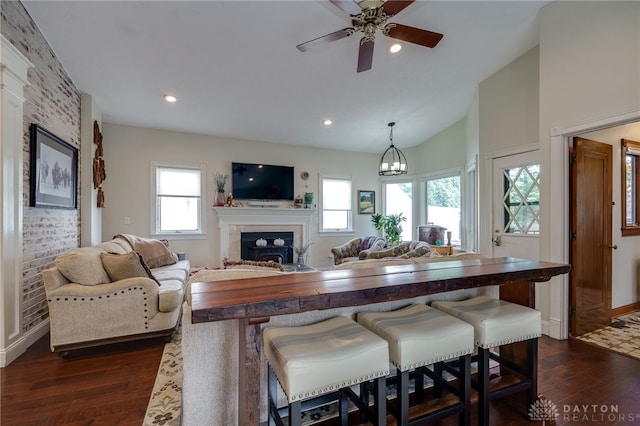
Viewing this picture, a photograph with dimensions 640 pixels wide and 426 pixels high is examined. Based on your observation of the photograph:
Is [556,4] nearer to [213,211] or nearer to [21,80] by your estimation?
[21,80]

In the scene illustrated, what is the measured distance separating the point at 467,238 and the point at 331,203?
2.97 metres

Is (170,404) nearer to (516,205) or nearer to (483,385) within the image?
(483,385)

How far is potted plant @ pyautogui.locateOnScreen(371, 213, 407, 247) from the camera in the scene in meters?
6.30

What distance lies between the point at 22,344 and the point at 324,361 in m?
3.18

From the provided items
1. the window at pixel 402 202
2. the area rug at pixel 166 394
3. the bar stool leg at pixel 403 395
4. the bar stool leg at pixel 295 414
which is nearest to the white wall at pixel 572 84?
the bar stool leg at pixel 403 395

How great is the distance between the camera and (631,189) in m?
3.76

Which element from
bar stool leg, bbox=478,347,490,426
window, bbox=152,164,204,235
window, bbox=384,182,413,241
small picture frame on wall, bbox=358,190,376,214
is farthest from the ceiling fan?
window, bbox=384,182,413,241

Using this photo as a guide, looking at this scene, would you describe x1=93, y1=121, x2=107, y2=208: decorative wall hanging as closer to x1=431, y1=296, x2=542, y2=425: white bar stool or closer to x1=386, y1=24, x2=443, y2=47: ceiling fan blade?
x1=386, y1=24, x2=443, y2=47: ceiling fan blade

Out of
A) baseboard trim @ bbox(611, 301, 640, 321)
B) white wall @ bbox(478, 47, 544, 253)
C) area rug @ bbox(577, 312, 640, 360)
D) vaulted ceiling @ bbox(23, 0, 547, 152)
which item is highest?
vaulted ceiling @ bbox(23, 0, 547, 152)

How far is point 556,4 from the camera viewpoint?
288 cm

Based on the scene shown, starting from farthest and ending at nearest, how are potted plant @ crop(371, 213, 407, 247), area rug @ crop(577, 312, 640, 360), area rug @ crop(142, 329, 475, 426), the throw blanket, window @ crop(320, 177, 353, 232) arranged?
window @ crop(320, 177, 353, 232) < potted plant @ crop(371, 213, 407, 247) < the throw blanket < area rug @ crop(577, 312, 640, 360) < area rug @ crop(142, 329, 475, 426)

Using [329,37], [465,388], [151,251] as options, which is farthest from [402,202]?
[465,388]
